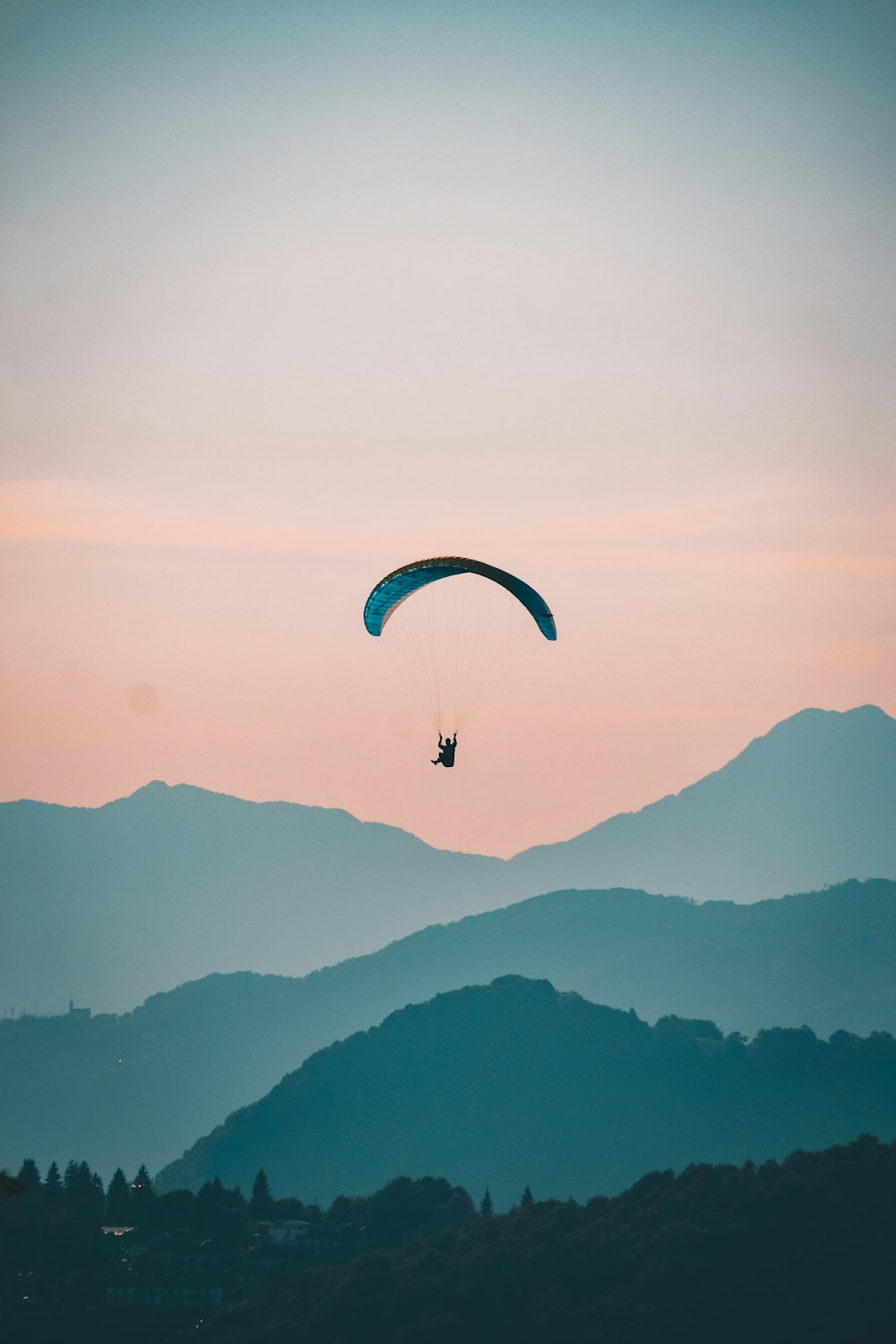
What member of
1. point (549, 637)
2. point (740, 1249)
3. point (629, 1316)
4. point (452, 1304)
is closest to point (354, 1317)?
point (452, 1304)

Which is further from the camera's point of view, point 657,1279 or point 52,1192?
point 52,1192

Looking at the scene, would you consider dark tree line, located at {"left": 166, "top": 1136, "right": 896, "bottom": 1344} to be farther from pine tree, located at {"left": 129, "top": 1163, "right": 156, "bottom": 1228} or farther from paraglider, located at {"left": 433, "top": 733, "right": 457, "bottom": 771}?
paraglider, located at {"left": 433, "top": 733, "right": 457, "bottom": 771}

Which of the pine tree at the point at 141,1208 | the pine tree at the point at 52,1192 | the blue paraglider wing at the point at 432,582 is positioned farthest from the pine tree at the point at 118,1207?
the blue paraglider wing at the point at 432,582

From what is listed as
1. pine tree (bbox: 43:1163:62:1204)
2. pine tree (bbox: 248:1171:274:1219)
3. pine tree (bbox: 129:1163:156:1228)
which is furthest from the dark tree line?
pine tree (bbox: 43:1163:62:1204)

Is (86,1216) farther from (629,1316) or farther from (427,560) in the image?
(427,560)

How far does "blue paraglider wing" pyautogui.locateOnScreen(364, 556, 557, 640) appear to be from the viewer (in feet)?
237

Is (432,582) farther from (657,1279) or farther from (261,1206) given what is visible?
(261,1206)

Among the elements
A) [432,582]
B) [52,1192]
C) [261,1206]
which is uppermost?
[432,582]

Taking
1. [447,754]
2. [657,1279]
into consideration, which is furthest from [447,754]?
[657,1279]

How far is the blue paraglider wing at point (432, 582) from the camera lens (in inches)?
2840

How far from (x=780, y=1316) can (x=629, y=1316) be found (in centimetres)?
1154

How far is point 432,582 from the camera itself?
245 feet

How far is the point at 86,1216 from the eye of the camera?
156 meters

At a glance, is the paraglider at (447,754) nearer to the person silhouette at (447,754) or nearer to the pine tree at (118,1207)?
the person silhouette at (447,754)
